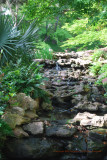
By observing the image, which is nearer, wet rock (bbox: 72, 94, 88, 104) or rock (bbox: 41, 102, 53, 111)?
rock (bbox: 41, 102, 53, 111)

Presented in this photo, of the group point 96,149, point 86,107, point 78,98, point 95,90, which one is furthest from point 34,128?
point 95,90

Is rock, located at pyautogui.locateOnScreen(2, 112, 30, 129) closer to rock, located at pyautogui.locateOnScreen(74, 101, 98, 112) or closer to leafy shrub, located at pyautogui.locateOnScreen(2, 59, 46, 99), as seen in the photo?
leafy shrub, located at pyautogui.locateOnScreen(2, 59, 46, 99)

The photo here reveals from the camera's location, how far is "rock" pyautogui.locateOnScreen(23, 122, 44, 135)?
3.79 meters

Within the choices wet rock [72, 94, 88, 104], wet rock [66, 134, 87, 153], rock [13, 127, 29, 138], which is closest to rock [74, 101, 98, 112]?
wet rock [72, 94, 88, 104]

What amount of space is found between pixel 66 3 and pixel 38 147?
5726 millimetres

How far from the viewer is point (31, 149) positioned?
325cm

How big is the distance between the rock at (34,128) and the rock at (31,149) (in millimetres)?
225

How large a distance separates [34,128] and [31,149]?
2.11 ft

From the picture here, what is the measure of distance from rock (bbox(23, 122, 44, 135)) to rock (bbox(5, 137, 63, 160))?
0.22m

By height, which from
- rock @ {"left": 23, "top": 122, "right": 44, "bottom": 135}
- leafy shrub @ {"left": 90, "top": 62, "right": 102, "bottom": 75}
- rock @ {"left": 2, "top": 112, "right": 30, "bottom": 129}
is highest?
leafy shrub @ {"left": 90, "top": 62, "right": 102, "bottom": 75}

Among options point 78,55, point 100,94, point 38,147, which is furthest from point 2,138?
point 78,55

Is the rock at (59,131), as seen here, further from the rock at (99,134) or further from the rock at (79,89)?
the rock at (79,89)

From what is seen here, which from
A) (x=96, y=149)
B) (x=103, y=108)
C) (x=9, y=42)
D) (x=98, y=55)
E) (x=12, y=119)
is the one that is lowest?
(x=103, y=108)

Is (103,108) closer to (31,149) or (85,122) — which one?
(85,122)
